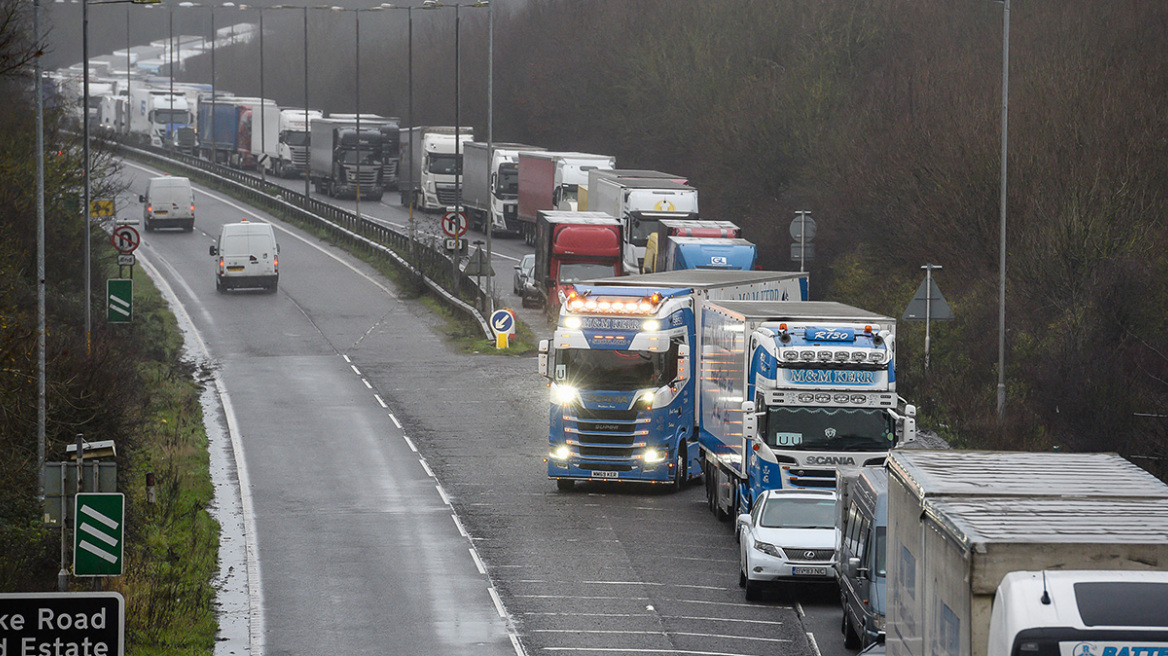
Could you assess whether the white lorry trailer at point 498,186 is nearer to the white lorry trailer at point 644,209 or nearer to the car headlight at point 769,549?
the white lorry trailer at point 644,209

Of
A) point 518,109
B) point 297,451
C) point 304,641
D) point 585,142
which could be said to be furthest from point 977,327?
point 518,109

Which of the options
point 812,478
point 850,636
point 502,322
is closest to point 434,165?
point 502,322

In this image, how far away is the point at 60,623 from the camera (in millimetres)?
7309

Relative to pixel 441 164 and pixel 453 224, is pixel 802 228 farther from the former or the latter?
pixel 441 164

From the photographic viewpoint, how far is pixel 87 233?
1334 inches

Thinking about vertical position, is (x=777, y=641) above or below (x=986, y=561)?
below

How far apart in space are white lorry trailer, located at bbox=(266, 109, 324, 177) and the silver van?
243ft

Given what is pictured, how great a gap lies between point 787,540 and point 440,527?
7099 mm

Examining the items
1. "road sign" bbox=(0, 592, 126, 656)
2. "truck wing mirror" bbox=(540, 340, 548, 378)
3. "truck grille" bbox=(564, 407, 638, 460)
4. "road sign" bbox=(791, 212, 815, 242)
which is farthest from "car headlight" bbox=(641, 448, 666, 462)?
"road sign" bbox=(0, 592, 126, 656)

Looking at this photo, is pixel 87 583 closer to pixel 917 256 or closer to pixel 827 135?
pixel 917 256

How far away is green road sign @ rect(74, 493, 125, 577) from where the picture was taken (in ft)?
53.3

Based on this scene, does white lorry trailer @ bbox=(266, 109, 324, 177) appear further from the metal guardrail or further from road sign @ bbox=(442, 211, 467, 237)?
road sign @ bbox=(442, 211, 467, 237)

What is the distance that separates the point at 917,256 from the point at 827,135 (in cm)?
1376

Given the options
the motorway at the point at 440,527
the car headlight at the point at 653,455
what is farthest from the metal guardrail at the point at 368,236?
the car headlight at the point at 653,455
